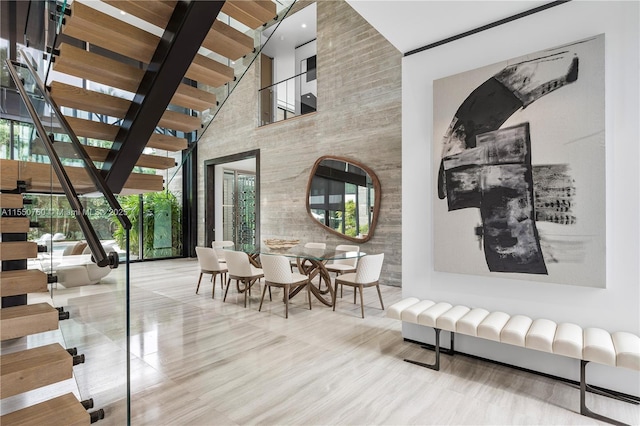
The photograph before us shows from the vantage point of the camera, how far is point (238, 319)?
13.4ft

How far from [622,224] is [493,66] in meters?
1.54

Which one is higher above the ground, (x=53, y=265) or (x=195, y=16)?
(x=195, y=16)

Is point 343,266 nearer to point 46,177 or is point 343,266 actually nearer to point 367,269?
point 367,269

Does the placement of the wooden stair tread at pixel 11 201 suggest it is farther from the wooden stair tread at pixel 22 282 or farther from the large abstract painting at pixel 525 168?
the large abstract painting at pixel 525 168

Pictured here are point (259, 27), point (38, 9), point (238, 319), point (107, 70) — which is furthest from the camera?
point (238, 319)

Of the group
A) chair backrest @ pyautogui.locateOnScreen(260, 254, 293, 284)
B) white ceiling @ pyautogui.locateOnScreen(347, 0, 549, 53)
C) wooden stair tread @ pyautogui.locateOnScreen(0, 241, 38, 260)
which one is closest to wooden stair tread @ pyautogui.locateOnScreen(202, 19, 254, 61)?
white ceiling @ pyautogui.locateOnScreen(347, 0, 549, 53)

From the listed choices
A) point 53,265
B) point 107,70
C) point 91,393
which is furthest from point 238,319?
point 107,70

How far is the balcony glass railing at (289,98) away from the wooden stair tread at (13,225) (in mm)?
5752

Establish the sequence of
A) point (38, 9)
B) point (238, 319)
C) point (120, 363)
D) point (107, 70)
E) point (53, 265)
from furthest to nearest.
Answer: point (238, 319) → point (38, 9) → point (107, 70) → point (53, 265) → point (120, 363)

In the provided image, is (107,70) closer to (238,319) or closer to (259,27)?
(259,27)

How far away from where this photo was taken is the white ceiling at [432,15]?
8.54 ft

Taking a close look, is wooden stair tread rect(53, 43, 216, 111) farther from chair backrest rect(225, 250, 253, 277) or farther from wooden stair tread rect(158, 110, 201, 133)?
chair backrest rect(225, 250, 253, 277)

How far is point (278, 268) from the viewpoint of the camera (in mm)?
4262

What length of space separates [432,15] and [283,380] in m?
3.20
